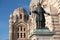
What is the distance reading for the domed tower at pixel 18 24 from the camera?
7981 cm

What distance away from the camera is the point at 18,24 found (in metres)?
80.1

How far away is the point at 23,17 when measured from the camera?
80.6 meters

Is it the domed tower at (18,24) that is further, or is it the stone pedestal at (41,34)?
the domed tower at (18,24)

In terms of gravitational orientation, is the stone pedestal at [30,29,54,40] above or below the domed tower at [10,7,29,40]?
below

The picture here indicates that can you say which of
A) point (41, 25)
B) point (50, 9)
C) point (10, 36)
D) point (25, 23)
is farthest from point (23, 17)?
point (41, 25)

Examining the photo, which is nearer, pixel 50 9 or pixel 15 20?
pixel 50 9

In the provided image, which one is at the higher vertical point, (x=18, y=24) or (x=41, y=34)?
(x=18, y=24)

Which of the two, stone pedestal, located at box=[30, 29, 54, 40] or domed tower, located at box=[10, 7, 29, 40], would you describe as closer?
stone pedestal, located at box=[30, 29, 54, 40]

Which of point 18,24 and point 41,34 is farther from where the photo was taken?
point 18,24

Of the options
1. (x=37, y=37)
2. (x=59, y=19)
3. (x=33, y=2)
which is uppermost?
(x=33, y=2)

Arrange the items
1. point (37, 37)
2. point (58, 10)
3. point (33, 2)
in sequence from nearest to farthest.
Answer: point (37, 37) < point (58, 10) < point (33, 2)

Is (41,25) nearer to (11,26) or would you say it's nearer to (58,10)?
→ (58,10)

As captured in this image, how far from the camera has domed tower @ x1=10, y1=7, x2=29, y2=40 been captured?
79812 millimetres

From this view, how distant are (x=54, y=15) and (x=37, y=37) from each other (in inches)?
322
